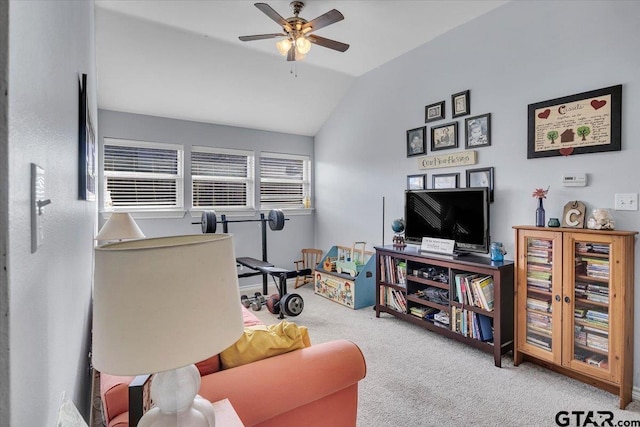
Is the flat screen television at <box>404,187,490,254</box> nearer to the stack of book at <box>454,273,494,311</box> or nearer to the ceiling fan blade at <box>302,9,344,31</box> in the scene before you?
the stack of book at <box>454,273,494,311</box>

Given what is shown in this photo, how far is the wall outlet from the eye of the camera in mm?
2281

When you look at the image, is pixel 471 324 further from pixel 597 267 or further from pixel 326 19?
pixel 326 19

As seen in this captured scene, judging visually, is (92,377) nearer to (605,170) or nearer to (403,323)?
(403,323)

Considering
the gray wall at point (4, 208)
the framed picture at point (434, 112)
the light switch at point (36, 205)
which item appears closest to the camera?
the gray wall at point (4, 208)

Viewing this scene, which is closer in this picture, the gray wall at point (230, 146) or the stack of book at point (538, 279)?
the stack of book at point (538, 279)

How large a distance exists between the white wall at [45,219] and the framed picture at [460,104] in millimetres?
3227

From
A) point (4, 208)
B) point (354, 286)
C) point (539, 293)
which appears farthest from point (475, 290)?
point (4, 208)

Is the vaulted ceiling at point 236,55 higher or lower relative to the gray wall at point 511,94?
higher

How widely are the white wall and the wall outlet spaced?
317 cm

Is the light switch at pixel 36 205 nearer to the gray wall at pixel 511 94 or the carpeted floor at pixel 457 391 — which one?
the carpeted floor at pixel 457 391

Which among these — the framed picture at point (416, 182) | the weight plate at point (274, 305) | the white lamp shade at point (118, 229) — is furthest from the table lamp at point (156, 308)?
the framed picture at point (416, 182)

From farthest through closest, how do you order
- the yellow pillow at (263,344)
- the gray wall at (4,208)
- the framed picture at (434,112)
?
the framed picture at (434,112) → the yellow pillow at (263,344) → the gray wall at (4,208)

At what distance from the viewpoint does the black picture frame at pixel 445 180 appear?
3.46m

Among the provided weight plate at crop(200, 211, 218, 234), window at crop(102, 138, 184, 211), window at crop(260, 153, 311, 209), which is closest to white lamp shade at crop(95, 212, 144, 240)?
weight plate at crop(200, 211, 218, 234)
